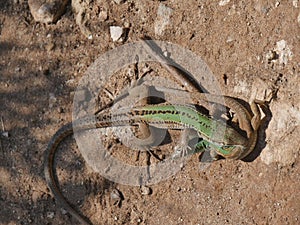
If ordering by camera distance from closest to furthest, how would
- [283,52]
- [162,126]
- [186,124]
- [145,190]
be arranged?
[283,52] → [186,124] → [162,126] → [145,190]

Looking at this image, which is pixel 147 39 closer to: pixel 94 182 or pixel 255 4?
pixel 255 4

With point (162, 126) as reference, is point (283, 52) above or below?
above

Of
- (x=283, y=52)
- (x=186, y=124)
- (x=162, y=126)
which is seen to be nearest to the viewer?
(x=283, y=52)

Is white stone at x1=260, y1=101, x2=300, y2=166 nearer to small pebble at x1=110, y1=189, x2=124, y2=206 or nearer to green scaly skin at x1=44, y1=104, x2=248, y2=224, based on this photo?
green scaly skin at x1=44, y1=104, x2=248, y2=224

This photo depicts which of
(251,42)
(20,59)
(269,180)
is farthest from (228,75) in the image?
(20,59)

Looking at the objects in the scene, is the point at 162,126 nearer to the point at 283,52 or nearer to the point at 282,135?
the point at 282,135

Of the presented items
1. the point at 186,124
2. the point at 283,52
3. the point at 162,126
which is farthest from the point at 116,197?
the point at 283,52

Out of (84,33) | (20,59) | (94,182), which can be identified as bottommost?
(94,182)

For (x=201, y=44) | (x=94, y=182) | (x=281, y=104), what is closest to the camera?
(x=281, y=104)

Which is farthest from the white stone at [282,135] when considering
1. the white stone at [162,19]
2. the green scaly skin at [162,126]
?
the white stone at [162,19]
